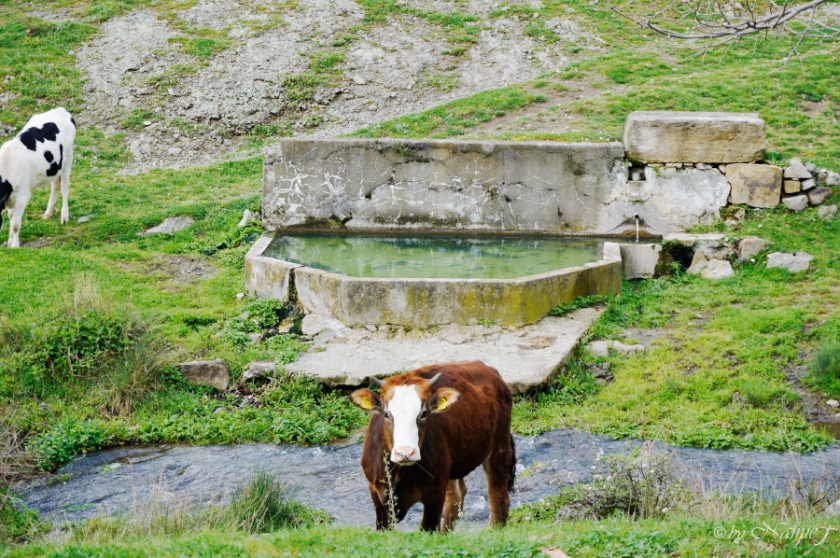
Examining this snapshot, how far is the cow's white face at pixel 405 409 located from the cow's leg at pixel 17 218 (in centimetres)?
965

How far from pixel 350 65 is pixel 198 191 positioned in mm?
8358

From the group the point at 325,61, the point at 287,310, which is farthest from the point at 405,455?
the point at 325,61

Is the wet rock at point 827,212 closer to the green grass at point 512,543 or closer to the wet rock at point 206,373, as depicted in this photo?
the green grass at point 512,543

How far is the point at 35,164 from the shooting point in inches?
537

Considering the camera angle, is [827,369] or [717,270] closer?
[827,369]

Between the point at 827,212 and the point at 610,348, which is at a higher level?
the point at 827,212

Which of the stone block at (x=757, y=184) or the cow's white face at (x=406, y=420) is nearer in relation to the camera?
the cow's white face at (x=406, y=420)

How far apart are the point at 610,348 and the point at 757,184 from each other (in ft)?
17.8

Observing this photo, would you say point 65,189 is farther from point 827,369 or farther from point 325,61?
point 827,369

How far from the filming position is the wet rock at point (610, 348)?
9.57 m

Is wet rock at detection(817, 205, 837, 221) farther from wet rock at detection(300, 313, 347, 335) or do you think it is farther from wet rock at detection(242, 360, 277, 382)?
wet rock at detection(242, 360, 277, 382)

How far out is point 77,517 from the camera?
662cm

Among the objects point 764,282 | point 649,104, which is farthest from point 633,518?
point 649,104

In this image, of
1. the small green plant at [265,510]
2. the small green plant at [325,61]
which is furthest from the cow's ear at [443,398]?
the small green plant at [325,61]
